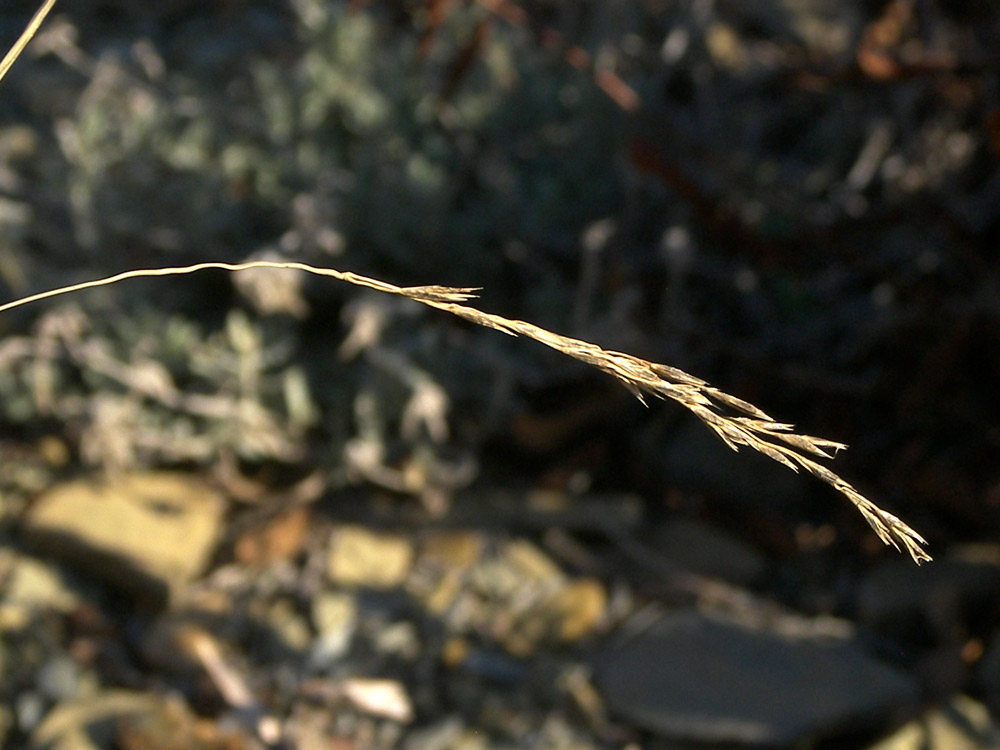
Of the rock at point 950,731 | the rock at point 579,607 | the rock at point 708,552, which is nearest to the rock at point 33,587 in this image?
the rock at point 579,607

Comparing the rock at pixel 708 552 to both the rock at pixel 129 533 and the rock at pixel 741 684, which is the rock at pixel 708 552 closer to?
the rock at pixel 741 684

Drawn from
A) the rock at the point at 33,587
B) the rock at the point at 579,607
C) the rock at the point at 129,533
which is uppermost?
the rock at the point at 579,607

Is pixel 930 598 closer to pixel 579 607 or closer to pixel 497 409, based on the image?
pixel 579 607

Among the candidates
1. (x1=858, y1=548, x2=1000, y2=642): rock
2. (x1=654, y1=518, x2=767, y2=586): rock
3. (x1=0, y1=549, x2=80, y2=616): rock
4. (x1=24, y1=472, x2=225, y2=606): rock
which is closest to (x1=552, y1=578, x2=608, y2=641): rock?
(x1=654, y1=518, x2=767, y2=586): rock

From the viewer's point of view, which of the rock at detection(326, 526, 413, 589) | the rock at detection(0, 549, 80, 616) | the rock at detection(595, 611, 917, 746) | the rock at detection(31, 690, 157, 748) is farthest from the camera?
the rock at detection(326, 526, 413, 589)

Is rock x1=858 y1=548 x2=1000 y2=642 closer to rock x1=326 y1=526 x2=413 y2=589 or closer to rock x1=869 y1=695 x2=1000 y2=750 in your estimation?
rock x1=869 y1=695 x2=1000 y2=750

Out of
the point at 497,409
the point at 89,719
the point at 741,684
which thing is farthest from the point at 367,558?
the point at 741,684
